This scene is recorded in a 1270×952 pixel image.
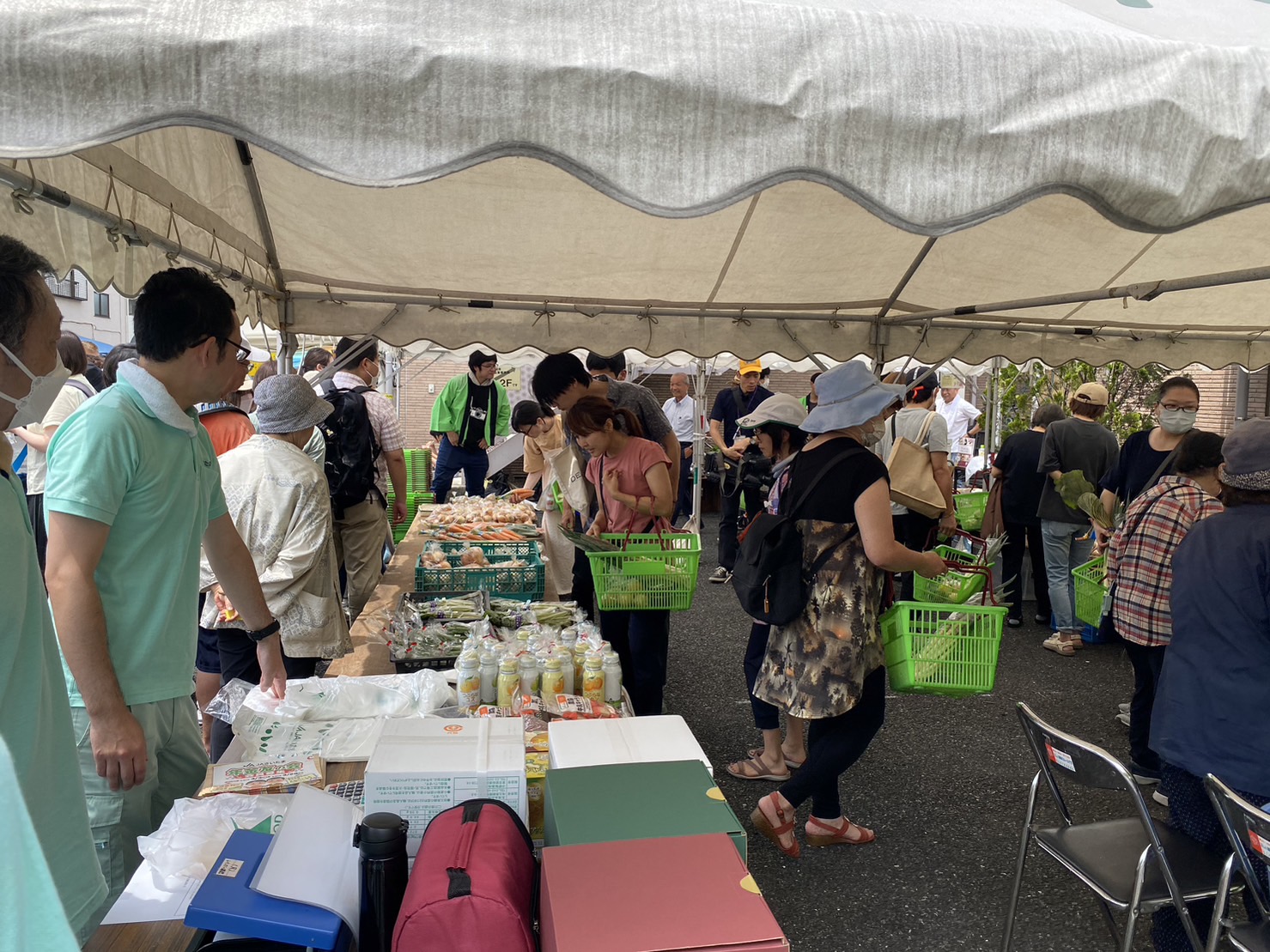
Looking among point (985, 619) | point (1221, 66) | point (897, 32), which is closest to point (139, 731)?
point (897, 32)

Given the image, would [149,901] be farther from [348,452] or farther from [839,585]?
[348,452]

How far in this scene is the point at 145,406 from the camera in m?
1.99

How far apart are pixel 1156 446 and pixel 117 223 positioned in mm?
5502

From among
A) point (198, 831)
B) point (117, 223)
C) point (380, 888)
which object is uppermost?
point (117, 223)

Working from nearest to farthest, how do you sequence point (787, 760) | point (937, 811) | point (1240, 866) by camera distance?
point (1240, 866) < point (937, 811) < point (787, 760)

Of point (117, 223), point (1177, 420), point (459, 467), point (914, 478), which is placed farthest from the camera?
point (459, 467)

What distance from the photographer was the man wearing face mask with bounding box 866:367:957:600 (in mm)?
6316

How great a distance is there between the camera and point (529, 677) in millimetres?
2674

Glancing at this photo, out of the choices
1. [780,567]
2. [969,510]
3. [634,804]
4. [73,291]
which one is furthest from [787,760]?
[73,291]

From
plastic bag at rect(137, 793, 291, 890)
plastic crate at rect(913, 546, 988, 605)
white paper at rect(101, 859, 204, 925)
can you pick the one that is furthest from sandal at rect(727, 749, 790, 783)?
white paper at rect(101, 859, 204, 925)

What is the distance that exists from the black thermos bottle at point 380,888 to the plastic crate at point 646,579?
97.3 inches

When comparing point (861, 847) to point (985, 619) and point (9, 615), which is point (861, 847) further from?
point (9, 615)

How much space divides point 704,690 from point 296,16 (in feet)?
15.9

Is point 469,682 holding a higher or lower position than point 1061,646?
higher
